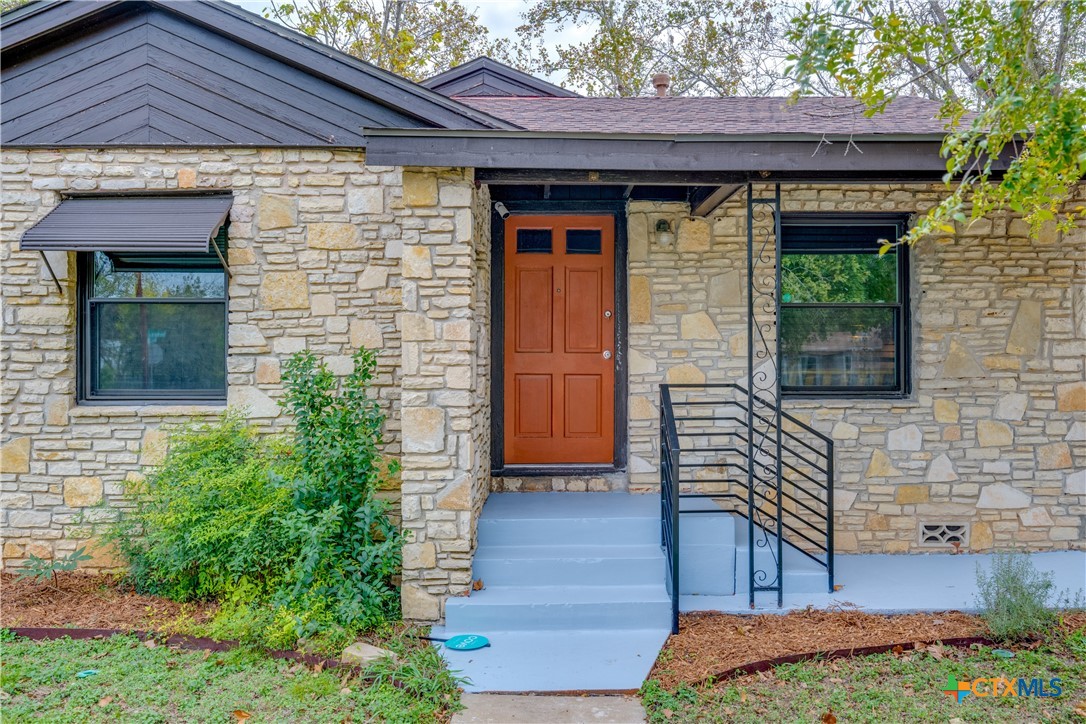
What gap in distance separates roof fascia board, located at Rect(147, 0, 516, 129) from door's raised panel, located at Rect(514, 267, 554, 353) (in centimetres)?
121

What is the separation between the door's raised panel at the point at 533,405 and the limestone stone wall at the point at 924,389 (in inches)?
26.4

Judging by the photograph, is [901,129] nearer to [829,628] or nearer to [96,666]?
[829,628]

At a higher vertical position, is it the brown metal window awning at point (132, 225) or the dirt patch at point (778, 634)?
the brown metal window awning at point (132, 225)

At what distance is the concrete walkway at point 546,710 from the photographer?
10.1 ft

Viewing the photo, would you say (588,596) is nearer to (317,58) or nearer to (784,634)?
(784,634)

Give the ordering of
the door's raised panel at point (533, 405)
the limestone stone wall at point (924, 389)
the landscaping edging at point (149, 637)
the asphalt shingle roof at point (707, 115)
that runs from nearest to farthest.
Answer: the landscaping edging at point (149, 637) < the limestone stone wall at point (924, 389) < the asphalt shingle roof at point (707, 115) < the door's raised panel at point (533, 405)

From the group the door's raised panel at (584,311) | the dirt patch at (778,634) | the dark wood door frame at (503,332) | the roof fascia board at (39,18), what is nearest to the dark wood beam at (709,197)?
the dark wood door frame at (503,332)

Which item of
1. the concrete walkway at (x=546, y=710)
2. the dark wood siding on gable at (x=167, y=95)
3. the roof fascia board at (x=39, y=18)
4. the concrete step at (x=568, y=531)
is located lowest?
the concrete walkway at (x=546, y=710)

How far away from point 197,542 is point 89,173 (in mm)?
2736

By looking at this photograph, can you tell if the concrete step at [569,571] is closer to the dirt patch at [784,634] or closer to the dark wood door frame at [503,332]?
the dirt patch at [784,634]

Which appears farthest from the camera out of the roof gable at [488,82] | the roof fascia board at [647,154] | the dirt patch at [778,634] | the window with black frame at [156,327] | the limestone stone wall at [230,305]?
the roof gable at [488,82]

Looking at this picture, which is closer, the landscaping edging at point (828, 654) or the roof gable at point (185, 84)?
the landscaping edging at point (828, 654)

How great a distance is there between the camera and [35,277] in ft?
15.5

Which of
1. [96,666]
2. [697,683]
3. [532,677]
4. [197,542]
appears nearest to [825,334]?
[697,683]
